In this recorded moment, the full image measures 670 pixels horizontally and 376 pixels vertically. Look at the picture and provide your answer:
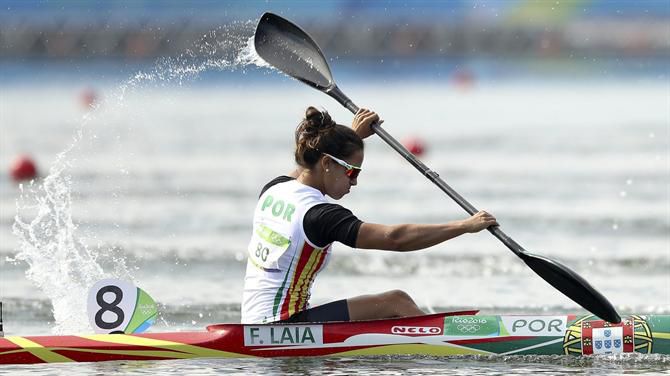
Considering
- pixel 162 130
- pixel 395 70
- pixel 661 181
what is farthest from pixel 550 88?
pixel 661 181

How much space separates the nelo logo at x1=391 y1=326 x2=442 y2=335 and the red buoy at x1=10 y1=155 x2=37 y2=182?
1206 cm

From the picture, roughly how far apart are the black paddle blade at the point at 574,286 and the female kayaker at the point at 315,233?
0.69 meters

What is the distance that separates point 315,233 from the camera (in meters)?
7.80

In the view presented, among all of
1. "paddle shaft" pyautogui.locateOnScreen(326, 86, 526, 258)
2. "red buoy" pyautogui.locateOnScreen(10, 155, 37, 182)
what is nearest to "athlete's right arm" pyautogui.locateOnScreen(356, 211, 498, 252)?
"paddle shaft" pyautogui.locateOnScreen(326, 86, 526, 258)

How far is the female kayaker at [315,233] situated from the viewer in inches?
304

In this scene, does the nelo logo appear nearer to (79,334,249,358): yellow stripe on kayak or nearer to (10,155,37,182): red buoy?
(79,334,249,358): yellow stripe on kayak

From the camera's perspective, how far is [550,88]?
145 ft

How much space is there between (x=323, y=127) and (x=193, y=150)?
15893 mm

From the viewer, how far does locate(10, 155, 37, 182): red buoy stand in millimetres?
19312

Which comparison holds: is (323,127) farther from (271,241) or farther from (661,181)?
(661,181)

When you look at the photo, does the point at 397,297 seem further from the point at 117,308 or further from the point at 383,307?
the point at 117,308

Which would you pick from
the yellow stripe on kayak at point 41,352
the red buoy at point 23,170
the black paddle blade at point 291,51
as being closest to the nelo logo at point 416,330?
the yellow stripe on kayak at point 41,352

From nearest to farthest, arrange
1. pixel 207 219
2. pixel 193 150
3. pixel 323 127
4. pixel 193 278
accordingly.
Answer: pixel 323 127 → pixel 193 278 → pixel 207 219 → pixel 193 150

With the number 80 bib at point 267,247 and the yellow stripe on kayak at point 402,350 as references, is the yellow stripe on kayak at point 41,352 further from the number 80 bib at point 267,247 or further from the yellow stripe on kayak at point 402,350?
the yellow stripe on kayak at point 402,350
